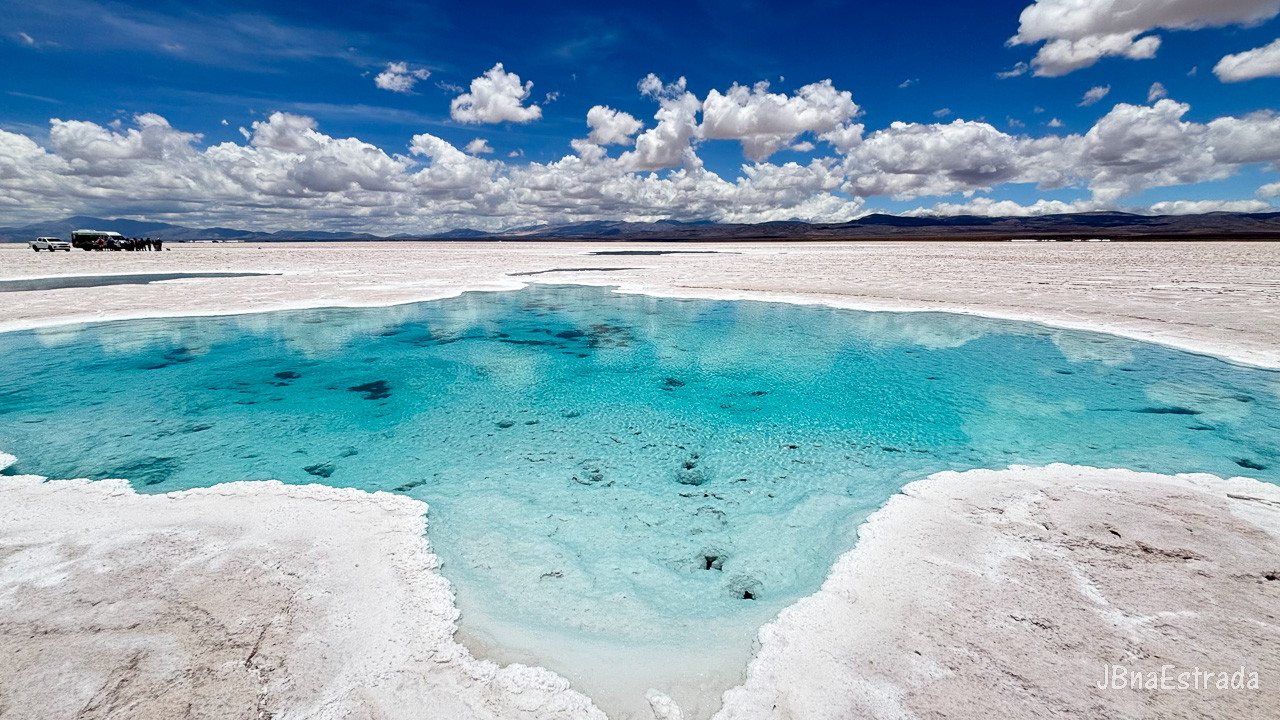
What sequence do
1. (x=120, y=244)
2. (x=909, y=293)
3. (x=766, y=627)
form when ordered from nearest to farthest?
1. (x=766, y=627)
2. (x=909, y=293)
3. (x=120, y=244)

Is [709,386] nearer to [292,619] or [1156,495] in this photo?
[1156,495]

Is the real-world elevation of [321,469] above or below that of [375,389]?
below

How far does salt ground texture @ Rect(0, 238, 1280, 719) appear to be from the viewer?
11.7 feet

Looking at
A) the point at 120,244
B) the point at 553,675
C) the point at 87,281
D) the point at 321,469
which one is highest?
the point at 120,244

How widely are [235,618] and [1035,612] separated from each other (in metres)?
6.62

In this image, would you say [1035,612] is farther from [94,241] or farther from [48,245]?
[48,245]

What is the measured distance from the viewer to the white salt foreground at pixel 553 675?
3555 millimetres

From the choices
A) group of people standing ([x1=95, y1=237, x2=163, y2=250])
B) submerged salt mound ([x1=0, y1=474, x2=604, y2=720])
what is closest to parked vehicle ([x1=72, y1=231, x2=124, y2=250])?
group of people standing ([x1=95, y1=237, x2=163, y2=250])

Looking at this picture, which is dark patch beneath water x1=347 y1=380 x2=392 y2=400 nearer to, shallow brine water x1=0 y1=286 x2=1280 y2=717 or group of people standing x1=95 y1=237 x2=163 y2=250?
shallow brine water x1=0 y1=286 x2=1280 y2=717

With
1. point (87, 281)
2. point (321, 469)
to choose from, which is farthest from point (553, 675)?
point (87, 281)

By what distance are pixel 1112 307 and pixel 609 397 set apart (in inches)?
766

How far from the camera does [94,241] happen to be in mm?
61000

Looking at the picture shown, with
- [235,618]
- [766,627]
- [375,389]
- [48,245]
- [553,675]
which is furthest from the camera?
[48,245]

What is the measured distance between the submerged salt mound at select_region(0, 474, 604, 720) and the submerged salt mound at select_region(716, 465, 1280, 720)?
191 cm
